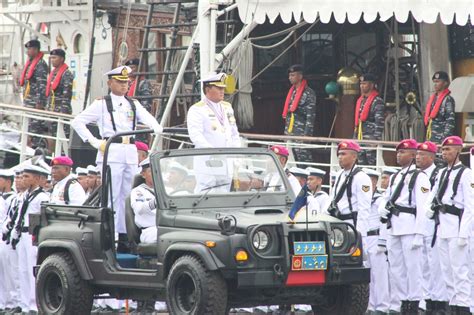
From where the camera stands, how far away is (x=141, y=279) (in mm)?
14195

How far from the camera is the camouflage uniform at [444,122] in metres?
19.6

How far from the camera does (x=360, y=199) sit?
A: 16797mm

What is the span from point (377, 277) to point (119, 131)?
3.59m

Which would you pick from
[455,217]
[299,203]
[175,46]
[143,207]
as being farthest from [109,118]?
[175,46]

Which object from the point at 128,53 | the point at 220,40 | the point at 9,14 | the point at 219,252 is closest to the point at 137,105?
the point at 219,252

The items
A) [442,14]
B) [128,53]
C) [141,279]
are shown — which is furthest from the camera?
[128,53]

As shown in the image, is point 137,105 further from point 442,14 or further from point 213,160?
point 442,14

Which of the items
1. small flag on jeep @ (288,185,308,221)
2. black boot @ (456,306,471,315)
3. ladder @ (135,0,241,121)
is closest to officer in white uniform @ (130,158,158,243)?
small flag on jeep @ (288,185,308,221)

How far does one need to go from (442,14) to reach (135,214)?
16.9ft

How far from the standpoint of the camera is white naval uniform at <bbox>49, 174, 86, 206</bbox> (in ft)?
57.3

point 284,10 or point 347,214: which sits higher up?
point 284,10

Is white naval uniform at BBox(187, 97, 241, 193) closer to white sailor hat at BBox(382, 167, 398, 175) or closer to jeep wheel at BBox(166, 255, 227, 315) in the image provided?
jeep wheel at BBox(166, 255, 227, 315)

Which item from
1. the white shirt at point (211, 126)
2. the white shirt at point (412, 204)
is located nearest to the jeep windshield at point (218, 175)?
the white shirt at point (211, 126)

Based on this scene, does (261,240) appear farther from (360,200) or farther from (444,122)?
→ (444,122)
